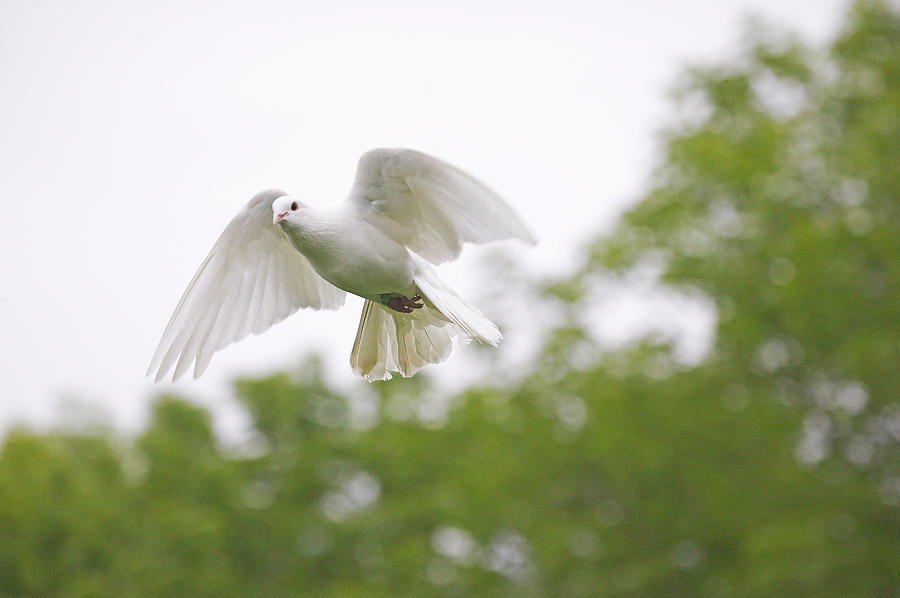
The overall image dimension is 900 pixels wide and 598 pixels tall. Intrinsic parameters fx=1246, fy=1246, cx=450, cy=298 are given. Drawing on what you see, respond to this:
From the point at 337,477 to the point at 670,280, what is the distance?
9.52 meters

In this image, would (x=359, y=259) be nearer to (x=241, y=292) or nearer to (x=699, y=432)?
(x=241, y=292)

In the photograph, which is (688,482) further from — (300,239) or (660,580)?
(300,239)

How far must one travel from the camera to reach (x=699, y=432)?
18.0 meters

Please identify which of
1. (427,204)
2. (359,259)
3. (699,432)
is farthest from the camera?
(699,432)

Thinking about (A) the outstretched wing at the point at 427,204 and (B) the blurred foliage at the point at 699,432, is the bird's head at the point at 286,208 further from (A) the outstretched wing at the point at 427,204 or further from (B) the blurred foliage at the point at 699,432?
(B) the blurred foliage at the point at 699,432

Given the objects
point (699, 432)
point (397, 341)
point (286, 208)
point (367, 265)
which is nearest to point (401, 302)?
point (397, 341)

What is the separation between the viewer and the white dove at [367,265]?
22.6 ft

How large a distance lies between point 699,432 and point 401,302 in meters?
11.3

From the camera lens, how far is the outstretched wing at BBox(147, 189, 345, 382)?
25.1 ft

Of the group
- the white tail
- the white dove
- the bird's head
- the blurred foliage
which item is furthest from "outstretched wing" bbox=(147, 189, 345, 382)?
the blurred foliage

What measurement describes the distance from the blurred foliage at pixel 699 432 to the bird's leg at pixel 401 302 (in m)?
9.18

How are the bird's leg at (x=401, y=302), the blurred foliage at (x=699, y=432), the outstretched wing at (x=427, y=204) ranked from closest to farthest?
1. the outstretched wing at (x=427, y=204)
2. the bird's leg at (x=401, y=302)
3. the blurred foliage at (x=699, y=432)

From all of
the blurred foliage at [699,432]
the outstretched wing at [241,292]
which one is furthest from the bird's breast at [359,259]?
the blurred foliage at [699,432]

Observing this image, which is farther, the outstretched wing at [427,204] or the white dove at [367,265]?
the white dove at [367,265]
